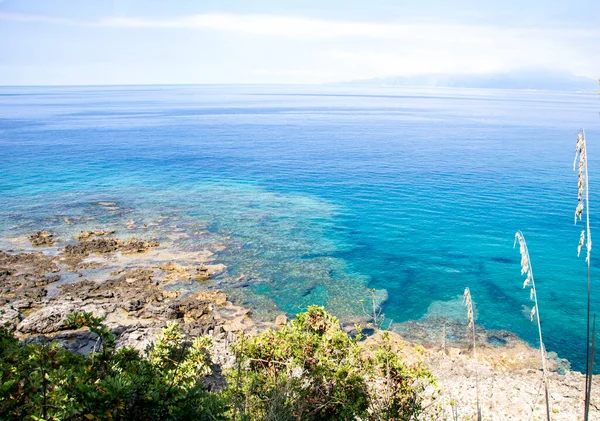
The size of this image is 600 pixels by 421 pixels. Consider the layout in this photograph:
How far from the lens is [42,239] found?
5072 cm

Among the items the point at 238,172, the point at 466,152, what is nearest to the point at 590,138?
the point at 466,152

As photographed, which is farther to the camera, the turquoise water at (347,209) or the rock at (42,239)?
the rock at (42,239)

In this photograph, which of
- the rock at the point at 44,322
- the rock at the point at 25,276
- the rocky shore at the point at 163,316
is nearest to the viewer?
the rocky shore at the point at 163,316

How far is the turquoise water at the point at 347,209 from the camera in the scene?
134 ft

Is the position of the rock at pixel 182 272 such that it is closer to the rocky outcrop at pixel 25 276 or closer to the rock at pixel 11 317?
the rocky outcrop at pixel 25 276

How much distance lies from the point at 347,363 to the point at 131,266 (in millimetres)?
32715

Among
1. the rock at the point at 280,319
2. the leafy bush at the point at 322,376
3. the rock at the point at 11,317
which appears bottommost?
the rock at the point at 280,319

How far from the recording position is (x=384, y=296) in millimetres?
40375

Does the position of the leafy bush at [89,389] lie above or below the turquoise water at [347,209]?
above

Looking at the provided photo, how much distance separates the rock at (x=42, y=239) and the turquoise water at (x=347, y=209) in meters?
2.12

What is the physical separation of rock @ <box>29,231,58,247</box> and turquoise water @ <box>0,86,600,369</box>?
2.12m

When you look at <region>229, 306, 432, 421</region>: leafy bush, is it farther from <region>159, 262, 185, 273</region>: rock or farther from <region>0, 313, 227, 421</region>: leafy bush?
<region>159, 262, 185, 273</region>: rock

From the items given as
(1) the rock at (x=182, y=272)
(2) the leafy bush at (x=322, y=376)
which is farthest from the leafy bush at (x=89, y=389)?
(1) the rock at (x=182, y=272)

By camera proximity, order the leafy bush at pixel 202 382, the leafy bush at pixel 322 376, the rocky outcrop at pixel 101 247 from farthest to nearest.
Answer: the rocky outcrop at pixel 101 247 < the leafy bush at pixel 322 376 < the leafy bush at pixel 202 382
